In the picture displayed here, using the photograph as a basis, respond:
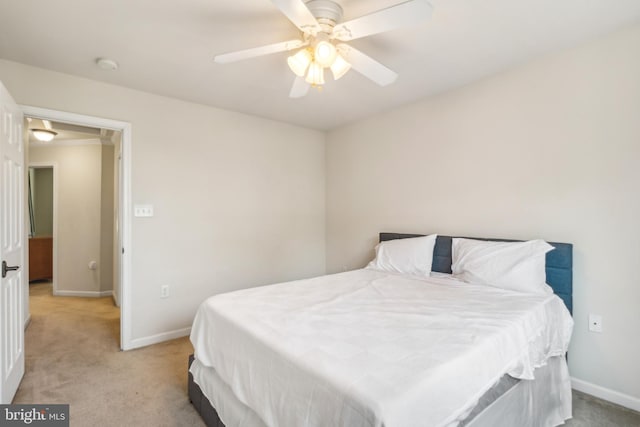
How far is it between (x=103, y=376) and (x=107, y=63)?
2.39 meters

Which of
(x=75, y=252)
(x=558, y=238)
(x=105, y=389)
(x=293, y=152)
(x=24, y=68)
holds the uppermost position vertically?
(x=24, y=68)

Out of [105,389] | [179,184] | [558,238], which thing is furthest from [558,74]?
[105,389]

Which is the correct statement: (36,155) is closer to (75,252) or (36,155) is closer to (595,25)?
(75,252)

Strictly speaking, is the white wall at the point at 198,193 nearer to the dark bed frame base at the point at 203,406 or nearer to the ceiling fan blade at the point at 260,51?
the dark bed frame base at the point at 203,406

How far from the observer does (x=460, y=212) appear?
2.88 meters

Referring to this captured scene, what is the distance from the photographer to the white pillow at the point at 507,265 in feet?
7.06

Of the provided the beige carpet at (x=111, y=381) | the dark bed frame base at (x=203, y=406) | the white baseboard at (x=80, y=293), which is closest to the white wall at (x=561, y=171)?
the beige carpet at (x=111, y=381)

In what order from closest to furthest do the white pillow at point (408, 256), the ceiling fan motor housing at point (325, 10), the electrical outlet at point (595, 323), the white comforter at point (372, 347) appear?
the white comforter at point (372, 347)
the ceiling fan motor housing at point (325, 10)
the electrical outlet at point (595, 323)
the white pillow at point (408, 256)

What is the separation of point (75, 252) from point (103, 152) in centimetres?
160

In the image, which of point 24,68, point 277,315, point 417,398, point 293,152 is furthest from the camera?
point 293,152

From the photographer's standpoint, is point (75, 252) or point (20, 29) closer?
point (20, 29)

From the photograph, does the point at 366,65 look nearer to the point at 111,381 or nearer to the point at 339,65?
the point at 339,65

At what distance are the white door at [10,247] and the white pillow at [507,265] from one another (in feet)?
10.1

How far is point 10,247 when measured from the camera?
200 centimetres
